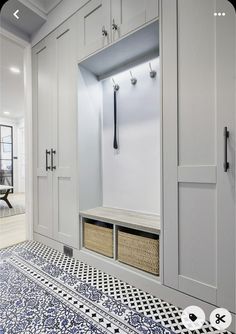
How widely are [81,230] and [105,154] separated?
0.89m

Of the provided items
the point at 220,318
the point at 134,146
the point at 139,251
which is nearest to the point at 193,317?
the point at 220,318

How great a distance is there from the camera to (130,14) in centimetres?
157

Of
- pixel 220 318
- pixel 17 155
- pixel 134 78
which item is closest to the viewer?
pixel 220 318

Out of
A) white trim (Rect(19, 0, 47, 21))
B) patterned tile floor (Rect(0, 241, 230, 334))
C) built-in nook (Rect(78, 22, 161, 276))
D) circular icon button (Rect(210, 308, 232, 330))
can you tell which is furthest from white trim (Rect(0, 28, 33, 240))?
circular icon button (Rect(210, 308, 232, 330))

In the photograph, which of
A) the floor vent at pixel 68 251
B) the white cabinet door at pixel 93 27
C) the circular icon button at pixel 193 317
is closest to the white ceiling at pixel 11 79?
the white cabinet door at pixel 93 27

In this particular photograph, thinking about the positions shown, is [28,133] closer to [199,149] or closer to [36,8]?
[36,8]

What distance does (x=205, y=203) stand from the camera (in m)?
1.23

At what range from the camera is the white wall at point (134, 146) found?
6.25 ft

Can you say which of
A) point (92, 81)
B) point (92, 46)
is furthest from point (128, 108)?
point (92, 46)

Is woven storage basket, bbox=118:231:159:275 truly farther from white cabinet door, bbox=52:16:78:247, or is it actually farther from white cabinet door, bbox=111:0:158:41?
white cabinet door, bbox=111:0:158:41

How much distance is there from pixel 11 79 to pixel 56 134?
3218mm

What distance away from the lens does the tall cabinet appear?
2.07 meters

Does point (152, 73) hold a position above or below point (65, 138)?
above

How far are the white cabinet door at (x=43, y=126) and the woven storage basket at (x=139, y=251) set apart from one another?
1.05 meters
